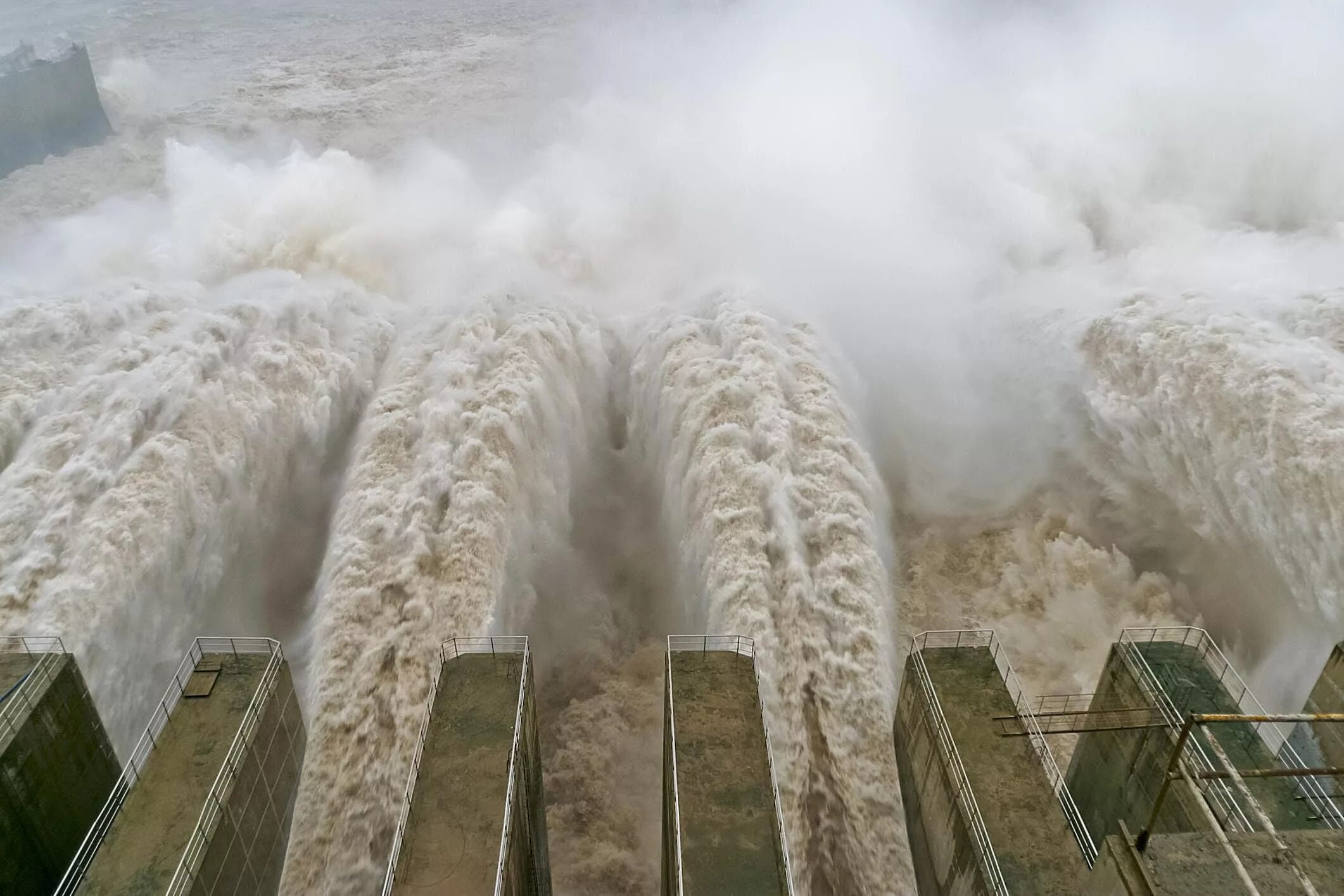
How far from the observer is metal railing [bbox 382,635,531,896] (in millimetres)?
6488

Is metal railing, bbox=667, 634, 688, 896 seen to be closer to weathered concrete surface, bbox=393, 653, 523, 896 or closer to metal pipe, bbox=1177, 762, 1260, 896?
weathered concrete surface, bbox=393, 653, 523, 896

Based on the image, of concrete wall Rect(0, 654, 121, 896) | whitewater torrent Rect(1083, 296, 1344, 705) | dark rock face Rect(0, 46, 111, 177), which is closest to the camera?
concrete wall Rect(0, 654, 121, 896)

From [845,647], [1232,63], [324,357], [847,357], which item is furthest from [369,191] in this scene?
[1232,63]

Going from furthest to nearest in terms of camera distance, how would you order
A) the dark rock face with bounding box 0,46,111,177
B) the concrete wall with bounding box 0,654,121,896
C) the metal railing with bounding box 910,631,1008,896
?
the dark rock face with bounding box 0,46,111,177, the concrete wall with bounding box 0,654,121,896, the metal railing with bounding box 910,631,1008,896

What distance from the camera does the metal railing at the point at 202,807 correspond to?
21.7 ft

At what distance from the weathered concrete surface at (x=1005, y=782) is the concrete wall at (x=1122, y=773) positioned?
77 centimetres

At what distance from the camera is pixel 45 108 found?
912 inches

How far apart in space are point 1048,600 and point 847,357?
5.00 metres

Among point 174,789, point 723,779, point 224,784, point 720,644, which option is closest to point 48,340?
point 174,789

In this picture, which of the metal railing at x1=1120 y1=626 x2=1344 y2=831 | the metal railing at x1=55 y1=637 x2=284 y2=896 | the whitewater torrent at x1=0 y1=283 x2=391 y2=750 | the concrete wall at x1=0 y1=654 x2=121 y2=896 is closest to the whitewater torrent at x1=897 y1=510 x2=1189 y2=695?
the metal railing at x1=1120 y1=626 x2=1344 y2=831

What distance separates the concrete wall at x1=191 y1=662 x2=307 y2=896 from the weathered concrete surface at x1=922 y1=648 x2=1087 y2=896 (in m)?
6.20

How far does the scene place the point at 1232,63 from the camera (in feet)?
74.5

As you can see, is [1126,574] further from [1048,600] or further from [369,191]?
[369,191]

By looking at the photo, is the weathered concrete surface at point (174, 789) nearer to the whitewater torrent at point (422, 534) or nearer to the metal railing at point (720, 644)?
the whitewater torrent at point (422, 534)
